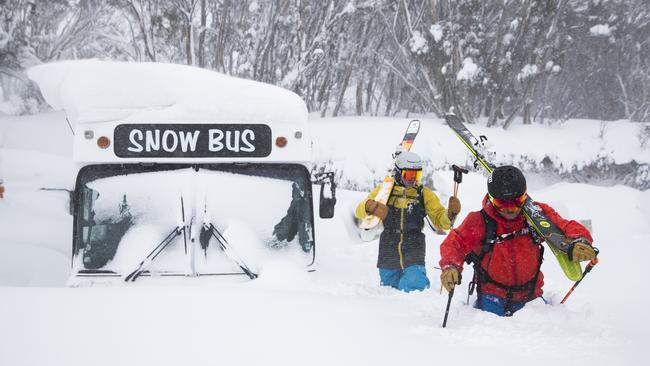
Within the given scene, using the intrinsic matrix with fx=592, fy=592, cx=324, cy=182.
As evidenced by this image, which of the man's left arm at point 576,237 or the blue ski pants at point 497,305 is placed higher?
the man's left arm at point 576,237

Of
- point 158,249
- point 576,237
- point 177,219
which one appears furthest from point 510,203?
point 158,249

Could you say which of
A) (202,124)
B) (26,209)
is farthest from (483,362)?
(26,209)

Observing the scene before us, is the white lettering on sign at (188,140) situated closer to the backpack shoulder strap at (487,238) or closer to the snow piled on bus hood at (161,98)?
the snow piled on bus hood at (161,98)

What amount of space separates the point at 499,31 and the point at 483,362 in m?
17.2

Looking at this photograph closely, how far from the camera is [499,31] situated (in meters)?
18.3

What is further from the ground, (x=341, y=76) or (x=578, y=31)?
(x=578, y=31)

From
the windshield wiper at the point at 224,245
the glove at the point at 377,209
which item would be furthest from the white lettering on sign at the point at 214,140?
the glove at the point at 377,209

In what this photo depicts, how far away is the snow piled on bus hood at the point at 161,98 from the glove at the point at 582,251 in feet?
7.19

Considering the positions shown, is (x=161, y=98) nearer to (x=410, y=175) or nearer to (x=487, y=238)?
(x=410, y=175)

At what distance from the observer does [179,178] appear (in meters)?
4.38

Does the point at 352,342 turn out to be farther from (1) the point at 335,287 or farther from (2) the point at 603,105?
(2) the point at 603,105

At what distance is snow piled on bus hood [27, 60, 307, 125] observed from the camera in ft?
14.2

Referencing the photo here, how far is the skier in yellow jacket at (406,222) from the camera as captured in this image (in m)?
5.40

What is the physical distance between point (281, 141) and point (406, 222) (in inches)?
63.0
